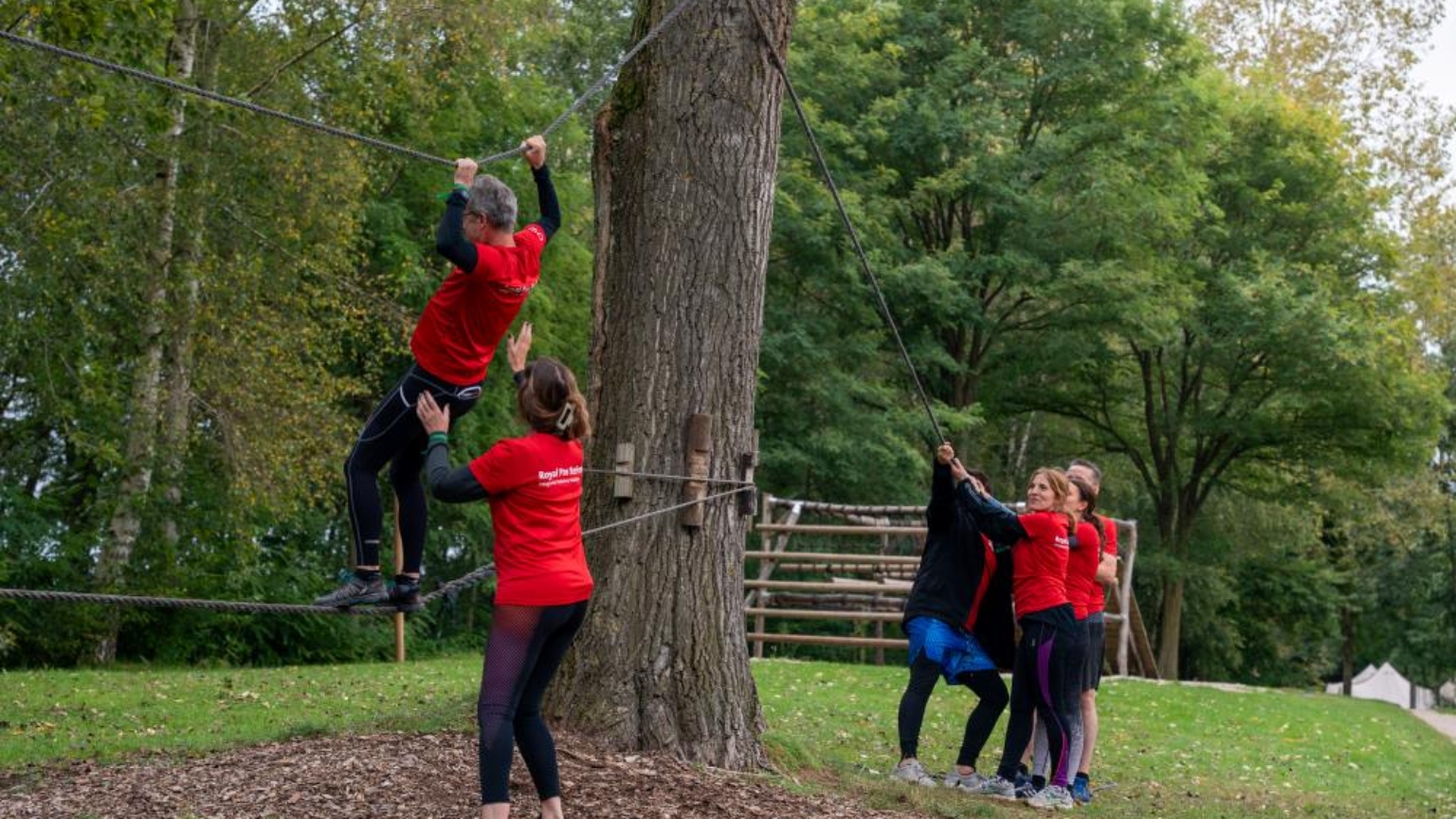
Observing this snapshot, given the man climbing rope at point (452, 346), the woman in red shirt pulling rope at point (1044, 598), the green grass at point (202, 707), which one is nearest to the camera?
the man climbing rope at point (452, 346)

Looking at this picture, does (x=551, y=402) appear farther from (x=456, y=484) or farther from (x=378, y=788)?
(x=378, y=788)

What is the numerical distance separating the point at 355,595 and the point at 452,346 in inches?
43.6

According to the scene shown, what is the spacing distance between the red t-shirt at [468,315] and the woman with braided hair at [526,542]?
717 mm

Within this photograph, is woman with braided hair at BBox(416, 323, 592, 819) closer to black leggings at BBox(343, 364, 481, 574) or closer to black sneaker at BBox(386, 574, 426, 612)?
black leggings at BBox(343, 364, 481, 574)

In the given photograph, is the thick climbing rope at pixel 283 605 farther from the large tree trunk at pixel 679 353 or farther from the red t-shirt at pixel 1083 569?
the red t-shirt at pixel 1083 569

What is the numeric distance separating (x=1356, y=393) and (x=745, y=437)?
25470 millimetres

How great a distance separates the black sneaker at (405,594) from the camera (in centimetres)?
677

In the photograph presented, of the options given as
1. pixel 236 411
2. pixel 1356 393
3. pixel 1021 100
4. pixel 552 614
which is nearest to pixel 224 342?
pixel 236 411

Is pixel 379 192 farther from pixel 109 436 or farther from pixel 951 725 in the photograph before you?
pixel 951 725

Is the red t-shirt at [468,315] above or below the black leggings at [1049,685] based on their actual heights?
above

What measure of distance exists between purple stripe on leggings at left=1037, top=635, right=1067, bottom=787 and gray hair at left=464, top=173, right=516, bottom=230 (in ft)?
13.6

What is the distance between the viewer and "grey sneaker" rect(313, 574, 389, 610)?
664 cm

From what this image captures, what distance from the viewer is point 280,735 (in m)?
8.60

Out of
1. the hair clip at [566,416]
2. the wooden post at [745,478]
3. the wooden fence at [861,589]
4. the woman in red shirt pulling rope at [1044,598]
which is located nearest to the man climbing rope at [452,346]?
the hair clip at [566,416]
